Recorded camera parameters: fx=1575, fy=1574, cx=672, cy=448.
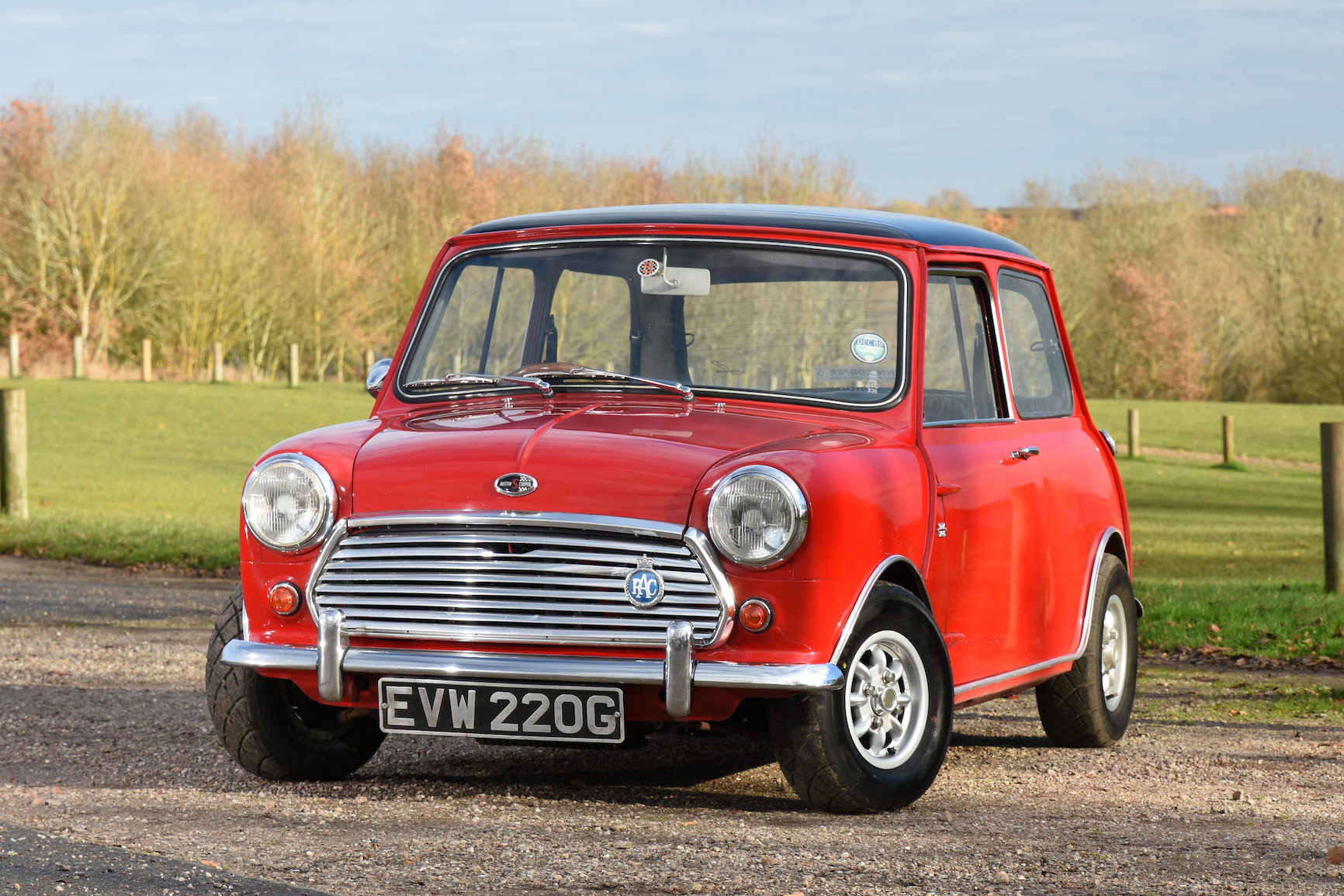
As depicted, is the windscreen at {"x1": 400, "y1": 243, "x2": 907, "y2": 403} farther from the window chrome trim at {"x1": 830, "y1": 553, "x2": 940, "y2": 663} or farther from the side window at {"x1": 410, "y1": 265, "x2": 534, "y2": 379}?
the window chrome trim at {"x1": 830, "y1": 553, "x2": 940, "y2": 663}

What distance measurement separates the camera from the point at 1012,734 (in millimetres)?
6812

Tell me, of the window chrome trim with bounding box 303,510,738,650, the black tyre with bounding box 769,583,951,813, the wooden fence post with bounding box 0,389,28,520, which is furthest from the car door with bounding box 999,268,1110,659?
the wooden fence post with bounding box 0,389,28,520

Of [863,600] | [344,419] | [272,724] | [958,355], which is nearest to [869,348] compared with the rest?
[958,355]

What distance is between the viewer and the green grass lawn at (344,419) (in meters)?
10.6

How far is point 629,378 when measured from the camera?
17.8 feet

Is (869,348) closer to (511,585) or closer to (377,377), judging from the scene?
(511,585)

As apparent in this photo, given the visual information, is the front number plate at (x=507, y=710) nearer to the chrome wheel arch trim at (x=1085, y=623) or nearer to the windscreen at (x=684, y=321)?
the windscreen at (x=684, y=321)

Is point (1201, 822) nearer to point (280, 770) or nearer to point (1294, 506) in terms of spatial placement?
point (280, 770)

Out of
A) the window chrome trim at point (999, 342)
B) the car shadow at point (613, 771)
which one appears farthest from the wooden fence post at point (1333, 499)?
the car shadow at point (613, 771)

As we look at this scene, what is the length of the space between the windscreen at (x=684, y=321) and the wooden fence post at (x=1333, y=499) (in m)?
6.23

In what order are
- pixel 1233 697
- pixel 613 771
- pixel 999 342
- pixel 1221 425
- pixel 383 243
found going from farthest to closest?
pixel 383 243
pixel 1221 425
pixel 1233 697
pixel 999 342
pixel 613 771

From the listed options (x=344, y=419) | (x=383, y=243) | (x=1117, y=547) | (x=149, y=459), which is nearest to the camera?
(x=1117, y=547)

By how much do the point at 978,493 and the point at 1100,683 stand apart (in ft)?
4.63

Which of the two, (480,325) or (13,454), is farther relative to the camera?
(13,454)
